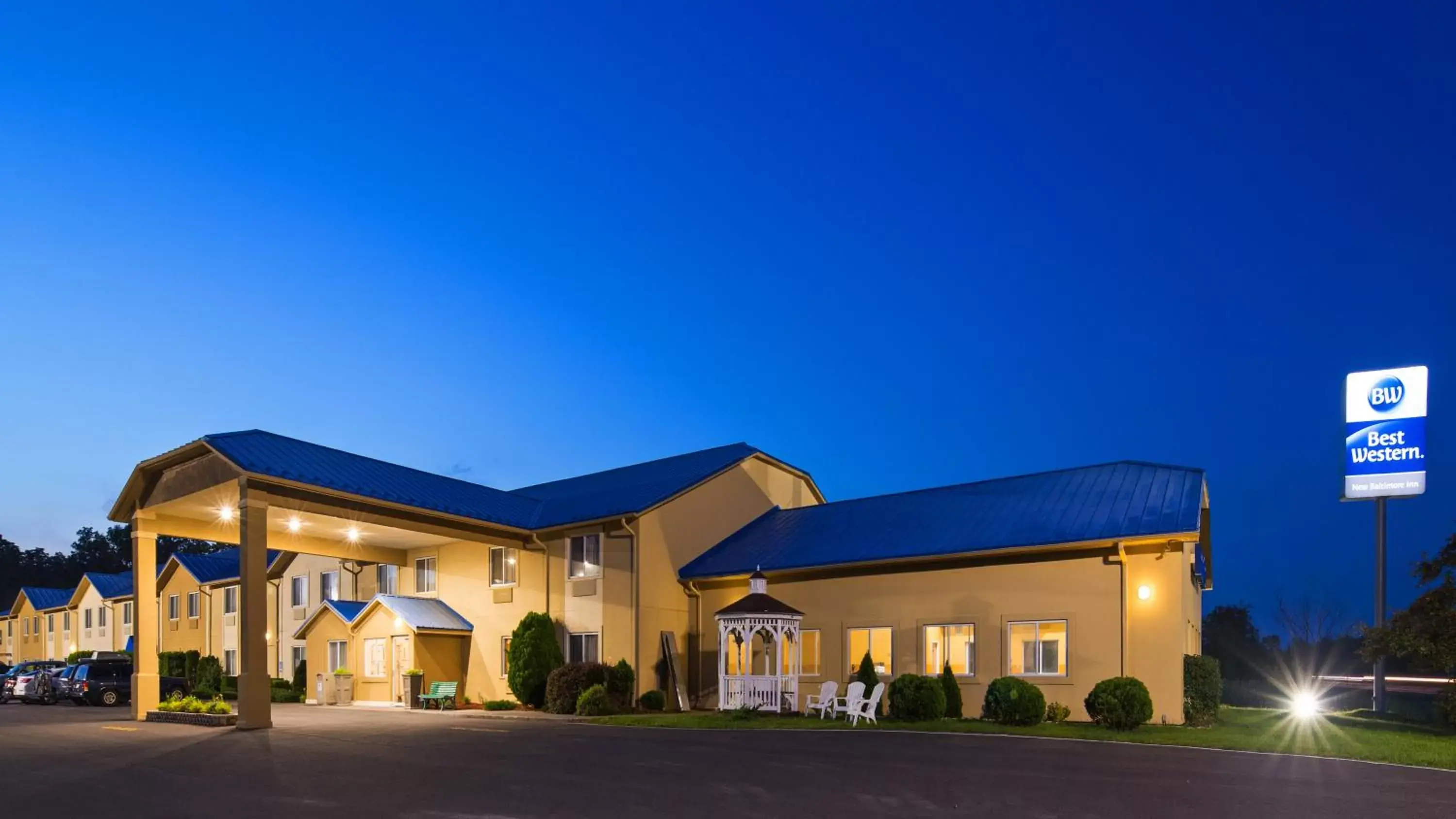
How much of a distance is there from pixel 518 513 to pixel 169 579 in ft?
101

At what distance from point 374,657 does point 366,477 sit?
9063 mm

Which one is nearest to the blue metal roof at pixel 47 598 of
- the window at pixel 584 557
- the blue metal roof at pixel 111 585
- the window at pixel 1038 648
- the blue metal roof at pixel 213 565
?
the blue metal roof at pixel 111 585

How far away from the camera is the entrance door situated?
31344 millimetres

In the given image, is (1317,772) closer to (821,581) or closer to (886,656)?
(886,656)

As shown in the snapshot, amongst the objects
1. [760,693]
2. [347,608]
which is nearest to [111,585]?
[347,608]

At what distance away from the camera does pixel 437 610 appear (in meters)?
33.0

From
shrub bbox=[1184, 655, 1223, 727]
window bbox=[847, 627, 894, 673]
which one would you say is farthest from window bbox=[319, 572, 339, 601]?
shrub bbox=[1184, 655, 1223, 727]

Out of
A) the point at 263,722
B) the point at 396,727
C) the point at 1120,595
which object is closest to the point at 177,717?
the point at 263,722

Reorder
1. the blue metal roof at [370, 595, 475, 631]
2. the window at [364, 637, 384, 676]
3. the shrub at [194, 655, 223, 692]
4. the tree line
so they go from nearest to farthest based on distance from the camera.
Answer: the blue metal roof at [370, 595, 475, 631], the window at [364, 637, 384, 676], the shrub at [194, 655, 223, 692], the tree line

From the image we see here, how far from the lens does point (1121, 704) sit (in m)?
20.0

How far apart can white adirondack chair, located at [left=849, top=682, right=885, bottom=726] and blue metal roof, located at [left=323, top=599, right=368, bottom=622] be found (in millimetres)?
17727

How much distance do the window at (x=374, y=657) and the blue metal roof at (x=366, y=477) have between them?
5.71m

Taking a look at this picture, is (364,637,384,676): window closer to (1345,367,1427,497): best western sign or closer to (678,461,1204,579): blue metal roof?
(678,461,1204,579): blue metal roof

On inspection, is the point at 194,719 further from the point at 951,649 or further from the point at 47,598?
the point at 47,598
